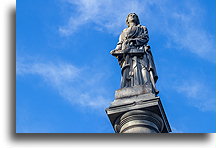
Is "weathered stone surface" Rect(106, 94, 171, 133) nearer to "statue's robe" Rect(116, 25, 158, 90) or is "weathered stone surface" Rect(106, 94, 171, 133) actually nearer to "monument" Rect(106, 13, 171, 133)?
"monument" Rect(106, 13, 171, 133)

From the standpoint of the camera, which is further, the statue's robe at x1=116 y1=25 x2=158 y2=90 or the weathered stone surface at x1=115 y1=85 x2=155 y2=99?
the statue's robe at x1=116 y1=25 x2=158 y2=90

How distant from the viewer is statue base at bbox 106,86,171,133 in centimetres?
1061

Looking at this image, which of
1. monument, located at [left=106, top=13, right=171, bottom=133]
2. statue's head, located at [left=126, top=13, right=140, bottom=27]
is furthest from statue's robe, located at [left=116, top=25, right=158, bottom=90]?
statue's head, located at [left=126, top=13, right=140, bottom=27]

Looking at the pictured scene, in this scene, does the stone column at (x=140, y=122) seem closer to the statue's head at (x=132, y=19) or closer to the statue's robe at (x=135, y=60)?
the statue's robe at (x=135, y=60)

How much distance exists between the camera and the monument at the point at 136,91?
10.8 meters

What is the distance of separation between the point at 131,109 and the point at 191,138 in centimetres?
284

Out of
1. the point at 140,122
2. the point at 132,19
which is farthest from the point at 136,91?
the point at 132,19

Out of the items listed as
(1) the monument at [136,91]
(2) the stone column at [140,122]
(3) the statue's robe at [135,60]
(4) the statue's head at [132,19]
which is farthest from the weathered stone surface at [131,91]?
(4) the statue's head at [132,19]

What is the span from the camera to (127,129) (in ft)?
35.0

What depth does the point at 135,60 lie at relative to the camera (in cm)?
1283

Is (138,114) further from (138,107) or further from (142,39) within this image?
(142,39)

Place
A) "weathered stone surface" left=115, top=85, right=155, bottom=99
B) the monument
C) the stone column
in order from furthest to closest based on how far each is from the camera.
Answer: "weathered stone surface" left=115, top=85, right=155, bottom=99
the monument
the stone column

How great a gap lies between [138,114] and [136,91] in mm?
982

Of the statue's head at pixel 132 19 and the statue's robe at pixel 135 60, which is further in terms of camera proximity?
the statue's head at pixel 132 19
